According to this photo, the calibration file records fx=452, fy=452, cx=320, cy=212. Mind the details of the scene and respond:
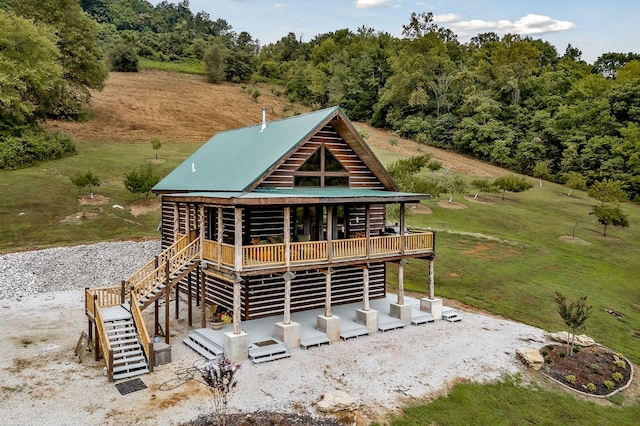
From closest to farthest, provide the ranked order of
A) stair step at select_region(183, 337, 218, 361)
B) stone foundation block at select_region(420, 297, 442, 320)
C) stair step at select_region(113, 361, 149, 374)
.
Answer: stair step at select_region(113, 361, 149, 374)
stair step at select_region(183, 337, 218, 361)
stone foundation block at select_region(420, 297, 442, 320)

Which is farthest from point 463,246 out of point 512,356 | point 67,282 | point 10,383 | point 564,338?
point 10,383

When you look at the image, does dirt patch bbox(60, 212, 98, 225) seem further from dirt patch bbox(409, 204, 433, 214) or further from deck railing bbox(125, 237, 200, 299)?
dirt patch bbox(409, 204, 433, 214)

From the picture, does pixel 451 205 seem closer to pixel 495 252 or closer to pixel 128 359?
pixel 495 252

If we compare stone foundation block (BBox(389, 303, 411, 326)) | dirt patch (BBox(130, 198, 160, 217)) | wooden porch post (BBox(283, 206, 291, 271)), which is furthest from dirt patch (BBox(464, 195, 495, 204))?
wooden porch post (BBox(283, 206, 291, 271))

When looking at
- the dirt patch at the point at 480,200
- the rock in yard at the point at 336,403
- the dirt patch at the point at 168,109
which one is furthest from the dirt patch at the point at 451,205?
the dirt patch at the point at 168,109

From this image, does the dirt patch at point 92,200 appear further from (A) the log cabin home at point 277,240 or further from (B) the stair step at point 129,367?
(B) the stair step at point 129,367

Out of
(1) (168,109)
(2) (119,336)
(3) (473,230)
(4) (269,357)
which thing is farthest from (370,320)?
(1) (168,109)
